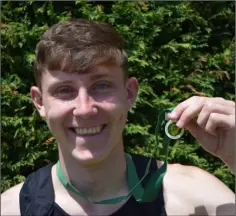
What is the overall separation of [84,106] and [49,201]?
50 cm

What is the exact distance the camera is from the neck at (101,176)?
6.89ft

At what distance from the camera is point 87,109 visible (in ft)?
6.14

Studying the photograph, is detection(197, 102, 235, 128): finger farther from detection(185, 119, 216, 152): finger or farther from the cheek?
the cheek

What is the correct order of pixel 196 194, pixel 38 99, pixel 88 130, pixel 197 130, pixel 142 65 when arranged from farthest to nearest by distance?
pixel 142 65, pixel 38 99, pixel 196 194, pixel 88 130, pixel 197 130

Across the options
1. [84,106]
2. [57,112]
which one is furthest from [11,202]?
[84,106]

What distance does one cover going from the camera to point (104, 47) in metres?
2.03

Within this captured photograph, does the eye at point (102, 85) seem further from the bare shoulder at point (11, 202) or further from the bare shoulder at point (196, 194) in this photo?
the bare shoulder at point (11, 202)

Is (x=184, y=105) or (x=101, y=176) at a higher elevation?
(x=184, y=105)

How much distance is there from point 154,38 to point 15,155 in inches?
54.6

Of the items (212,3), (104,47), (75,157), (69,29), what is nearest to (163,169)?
(75,157)

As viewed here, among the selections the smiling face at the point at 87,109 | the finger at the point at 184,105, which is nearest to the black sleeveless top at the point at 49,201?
the smiling face at the point at 87,109

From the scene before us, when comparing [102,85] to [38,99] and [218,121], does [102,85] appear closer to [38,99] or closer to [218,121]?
[38,99]

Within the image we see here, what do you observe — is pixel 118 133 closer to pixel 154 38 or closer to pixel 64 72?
pixel 64 72

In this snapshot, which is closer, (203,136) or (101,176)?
(203,136)
